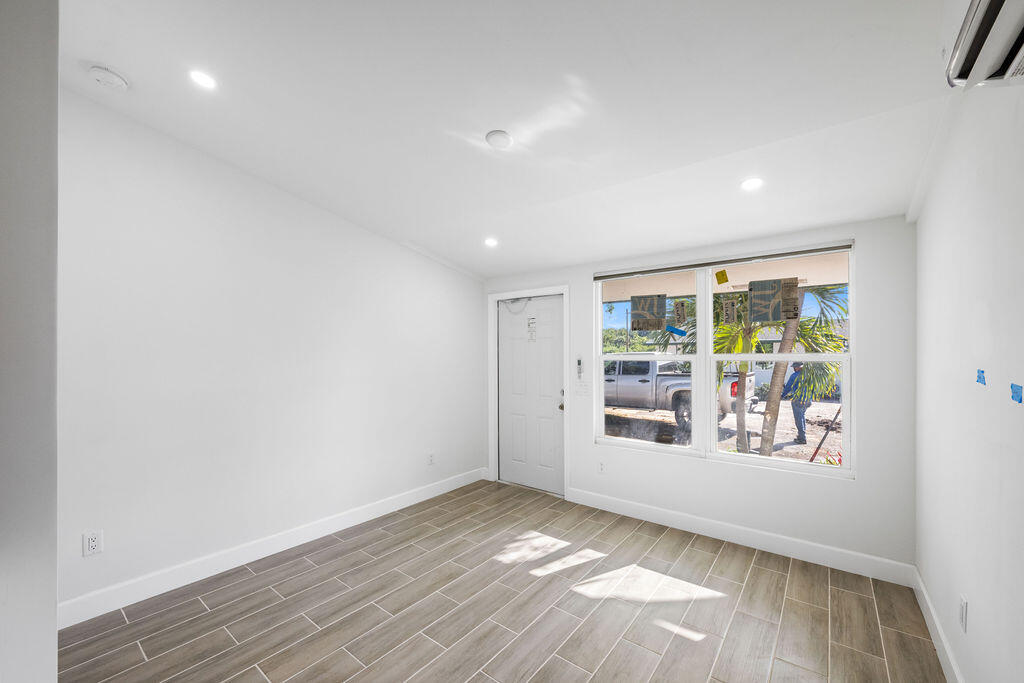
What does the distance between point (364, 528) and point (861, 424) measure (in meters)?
3.72

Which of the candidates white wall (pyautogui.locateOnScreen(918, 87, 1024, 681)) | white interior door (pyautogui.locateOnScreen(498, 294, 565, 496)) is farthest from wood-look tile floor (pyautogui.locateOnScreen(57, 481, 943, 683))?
white interior door (pyautogui.locateOnScreen(498, 294, 565, 496))

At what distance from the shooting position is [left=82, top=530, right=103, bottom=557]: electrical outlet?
2.32 meters

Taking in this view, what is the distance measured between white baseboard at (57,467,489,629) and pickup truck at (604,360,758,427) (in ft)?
6.94

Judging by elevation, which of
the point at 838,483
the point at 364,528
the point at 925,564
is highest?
the point at 838,483

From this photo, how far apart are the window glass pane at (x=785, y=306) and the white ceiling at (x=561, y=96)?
0.35 meters

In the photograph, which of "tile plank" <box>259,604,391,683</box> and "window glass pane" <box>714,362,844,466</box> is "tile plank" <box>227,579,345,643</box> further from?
"window glass pane" <box>714,362,844,466</box>

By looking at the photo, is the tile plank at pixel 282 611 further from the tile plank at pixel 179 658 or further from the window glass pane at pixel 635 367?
the window glass pane at pixel 635 367

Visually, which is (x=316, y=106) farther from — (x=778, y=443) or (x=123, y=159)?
(x=778, y=443)

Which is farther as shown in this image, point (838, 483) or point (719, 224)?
point (719, 224)

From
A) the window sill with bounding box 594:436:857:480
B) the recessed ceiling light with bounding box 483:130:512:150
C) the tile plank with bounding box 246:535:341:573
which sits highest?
the recessed ceiling light with bounding box 483:130:512:150

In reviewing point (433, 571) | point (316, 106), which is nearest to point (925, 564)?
point (433, 571)

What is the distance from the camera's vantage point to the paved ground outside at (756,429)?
2.95 m

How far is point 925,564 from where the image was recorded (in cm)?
230

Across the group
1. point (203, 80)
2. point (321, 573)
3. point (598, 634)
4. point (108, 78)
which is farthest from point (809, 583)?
point (108, 78)
